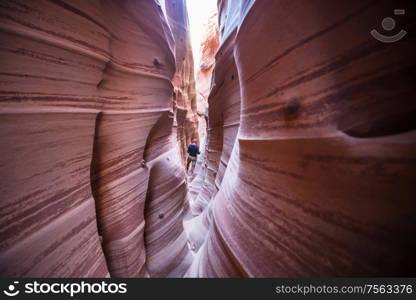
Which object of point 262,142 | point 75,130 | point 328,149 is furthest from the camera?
point 75,130

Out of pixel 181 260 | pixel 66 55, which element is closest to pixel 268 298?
pixel 66 55

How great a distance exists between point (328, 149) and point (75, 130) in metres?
0.88

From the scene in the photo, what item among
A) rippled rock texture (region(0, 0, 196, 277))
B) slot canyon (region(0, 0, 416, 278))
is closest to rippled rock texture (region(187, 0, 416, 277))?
slot canyon (region(0, 0, 416, 278))

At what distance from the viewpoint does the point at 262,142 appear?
51 cm

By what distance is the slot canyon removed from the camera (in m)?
0.29

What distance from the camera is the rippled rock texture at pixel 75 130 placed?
452 mm

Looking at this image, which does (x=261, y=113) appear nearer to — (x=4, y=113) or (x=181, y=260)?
(x=4, y=113)

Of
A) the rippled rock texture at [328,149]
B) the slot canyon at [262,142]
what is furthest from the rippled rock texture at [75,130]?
the rippled rock texture at [328,149]

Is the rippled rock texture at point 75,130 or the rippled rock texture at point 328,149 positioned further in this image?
the rippled rock texture at point 75,130

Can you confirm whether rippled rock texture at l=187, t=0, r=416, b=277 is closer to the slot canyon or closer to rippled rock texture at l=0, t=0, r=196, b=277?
the slot canyon

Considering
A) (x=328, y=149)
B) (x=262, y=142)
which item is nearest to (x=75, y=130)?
(x=262, y=142)

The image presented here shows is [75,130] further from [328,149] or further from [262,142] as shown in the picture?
[328,149]

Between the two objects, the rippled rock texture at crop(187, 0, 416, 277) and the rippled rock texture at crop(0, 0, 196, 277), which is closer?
the rippled rock texture at crop(187, 0, 416, 277)

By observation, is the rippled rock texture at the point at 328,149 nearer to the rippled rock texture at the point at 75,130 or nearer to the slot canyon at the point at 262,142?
the slot canyon at the point at 262,142
